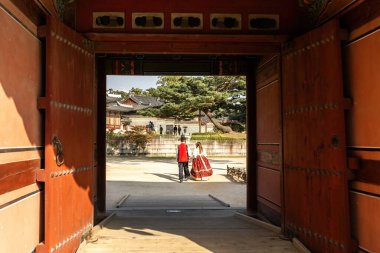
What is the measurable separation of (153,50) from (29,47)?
156 centimetres

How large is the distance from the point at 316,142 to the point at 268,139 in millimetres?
1744

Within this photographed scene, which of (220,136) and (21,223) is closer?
(21,223)

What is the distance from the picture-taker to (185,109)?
2627 cm

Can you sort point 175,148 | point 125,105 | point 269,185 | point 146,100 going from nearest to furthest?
point 269,185 → point 175,148 → point 125,105 → point 146,100

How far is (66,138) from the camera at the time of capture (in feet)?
11.1

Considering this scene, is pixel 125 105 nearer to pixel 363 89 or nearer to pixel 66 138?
pixel 66 138

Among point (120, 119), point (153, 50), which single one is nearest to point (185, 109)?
point (120, 119)

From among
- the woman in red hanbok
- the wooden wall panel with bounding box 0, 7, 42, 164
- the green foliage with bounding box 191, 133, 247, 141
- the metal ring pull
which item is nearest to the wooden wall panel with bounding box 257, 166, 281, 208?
the metal ring pull

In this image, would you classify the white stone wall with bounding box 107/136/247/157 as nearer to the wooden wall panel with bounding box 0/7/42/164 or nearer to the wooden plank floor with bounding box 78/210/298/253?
the wooden plank floor with bounding box 78/210/298/253

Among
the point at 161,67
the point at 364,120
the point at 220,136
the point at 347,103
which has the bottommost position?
the point at 364,120

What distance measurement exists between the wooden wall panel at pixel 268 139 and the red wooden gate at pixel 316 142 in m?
0.61

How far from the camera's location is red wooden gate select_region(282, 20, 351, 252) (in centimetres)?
313

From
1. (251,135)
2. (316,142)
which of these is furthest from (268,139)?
(316,142)

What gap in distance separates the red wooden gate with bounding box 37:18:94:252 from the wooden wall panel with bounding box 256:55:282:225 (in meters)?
2.28
